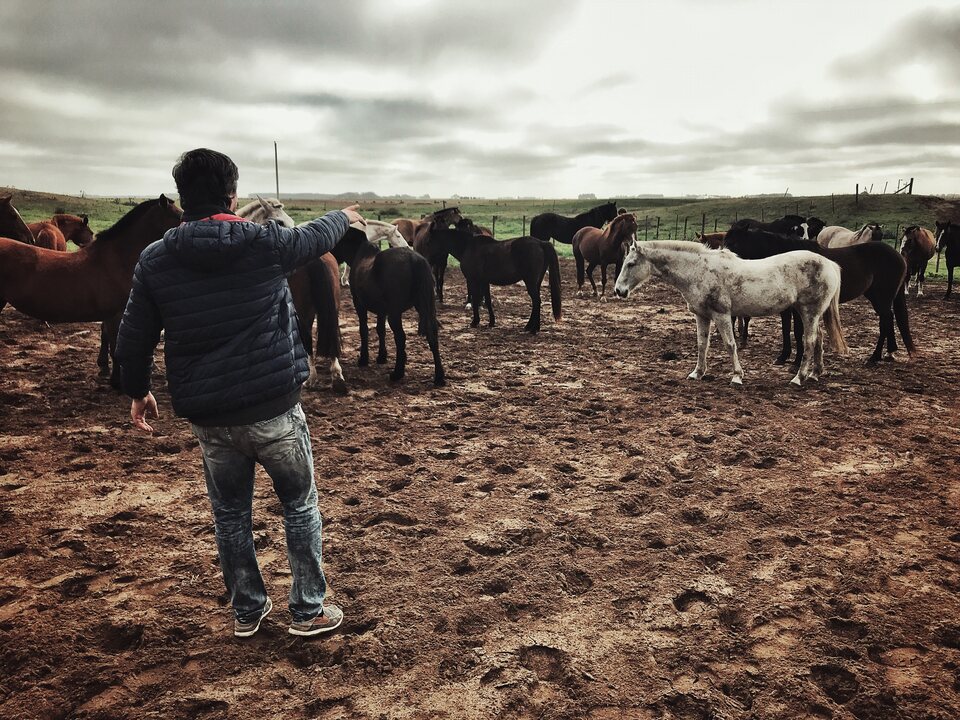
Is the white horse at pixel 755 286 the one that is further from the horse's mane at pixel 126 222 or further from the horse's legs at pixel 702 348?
the horse's mane at pixel 126 222

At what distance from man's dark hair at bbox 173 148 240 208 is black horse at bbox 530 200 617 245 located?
53.3 feet

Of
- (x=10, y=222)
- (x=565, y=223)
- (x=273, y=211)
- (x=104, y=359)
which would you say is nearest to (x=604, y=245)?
(x=565, y=223)

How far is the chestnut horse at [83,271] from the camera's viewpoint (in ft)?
18.4

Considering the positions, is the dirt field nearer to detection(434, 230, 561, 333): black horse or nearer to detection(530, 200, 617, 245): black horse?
detection(434, 230, 561, 333): black horse

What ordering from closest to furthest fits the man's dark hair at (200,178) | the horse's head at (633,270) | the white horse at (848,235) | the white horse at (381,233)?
the man's dark hair at (200,178) < the horse's head at (633,270) < the white horse at (381,233) < the white horse at (848,235)

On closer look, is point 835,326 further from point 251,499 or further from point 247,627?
point 247,627

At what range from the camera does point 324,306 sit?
5770 millimetres

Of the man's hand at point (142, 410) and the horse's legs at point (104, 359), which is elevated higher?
the man's hand at point (142, 410)

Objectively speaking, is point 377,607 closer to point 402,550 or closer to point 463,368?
point 402,550

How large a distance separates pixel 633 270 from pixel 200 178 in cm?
615

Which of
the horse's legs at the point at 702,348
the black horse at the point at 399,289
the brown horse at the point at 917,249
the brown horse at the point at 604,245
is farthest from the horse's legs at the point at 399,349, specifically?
the brown horse at the point at 917,249

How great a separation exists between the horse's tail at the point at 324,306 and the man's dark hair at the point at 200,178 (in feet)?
11.2

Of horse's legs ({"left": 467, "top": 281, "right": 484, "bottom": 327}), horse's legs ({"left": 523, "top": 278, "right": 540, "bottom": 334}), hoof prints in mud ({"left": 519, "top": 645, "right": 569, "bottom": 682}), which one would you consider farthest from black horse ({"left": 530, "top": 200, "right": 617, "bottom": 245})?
hoof prints in mud ({"left": 519, "top": 645, "right": 569, "bottom": 682})

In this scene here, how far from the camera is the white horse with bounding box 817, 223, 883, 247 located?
1209cm
